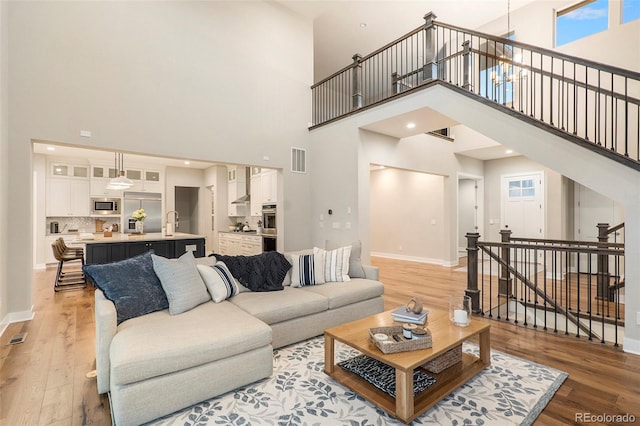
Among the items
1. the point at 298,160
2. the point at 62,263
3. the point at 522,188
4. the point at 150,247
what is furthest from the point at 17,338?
the point at 522,188

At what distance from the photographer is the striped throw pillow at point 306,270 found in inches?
136

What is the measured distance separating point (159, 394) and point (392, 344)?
1459mm

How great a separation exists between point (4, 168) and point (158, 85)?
216 cm

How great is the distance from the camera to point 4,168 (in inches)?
134

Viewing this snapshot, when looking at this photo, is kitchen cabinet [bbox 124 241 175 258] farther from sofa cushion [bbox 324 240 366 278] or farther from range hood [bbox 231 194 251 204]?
sofa cushion [bbox 324 240 366 278]

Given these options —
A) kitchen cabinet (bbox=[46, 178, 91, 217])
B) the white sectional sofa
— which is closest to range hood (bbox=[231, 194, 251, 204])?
kitchen cabinet (bbox=[46, 178, 91, 217])

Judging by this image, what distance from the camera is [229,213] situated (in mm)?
9258

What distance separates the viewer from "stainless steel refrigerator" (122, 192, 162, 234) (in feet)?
27.5

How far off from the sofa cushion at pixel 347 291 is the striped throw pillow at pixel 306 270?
0.30ft

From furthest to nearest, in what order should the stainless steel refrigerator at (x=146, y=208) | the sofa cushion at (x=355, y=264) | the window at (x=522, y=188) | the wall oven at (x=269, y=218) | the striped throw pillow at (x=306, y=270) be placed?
the stainless steel refrigerator at (x=146, y=208)
the window at (x=522, y=188)
the wall oven at (x=269, y=218)
the sofa cushion at (x=355, y=264)
the striped throw pillow at (x=306, y=270)

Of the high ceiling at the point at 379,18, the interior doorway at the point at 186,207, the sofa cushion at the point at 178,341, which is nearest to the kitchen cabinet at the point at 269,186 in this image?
the high ceiling at the point at 379,18

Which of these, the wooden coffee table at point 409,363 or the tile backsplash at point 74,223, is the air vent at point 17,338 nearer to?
the wooden coffee table at point 409,363

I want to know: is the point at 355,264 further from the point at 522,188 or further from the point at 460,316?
the point at 522,188

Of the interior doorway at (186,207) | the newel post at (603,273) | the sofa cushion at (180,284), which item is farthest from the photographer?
the interior doorway at (186,207)
